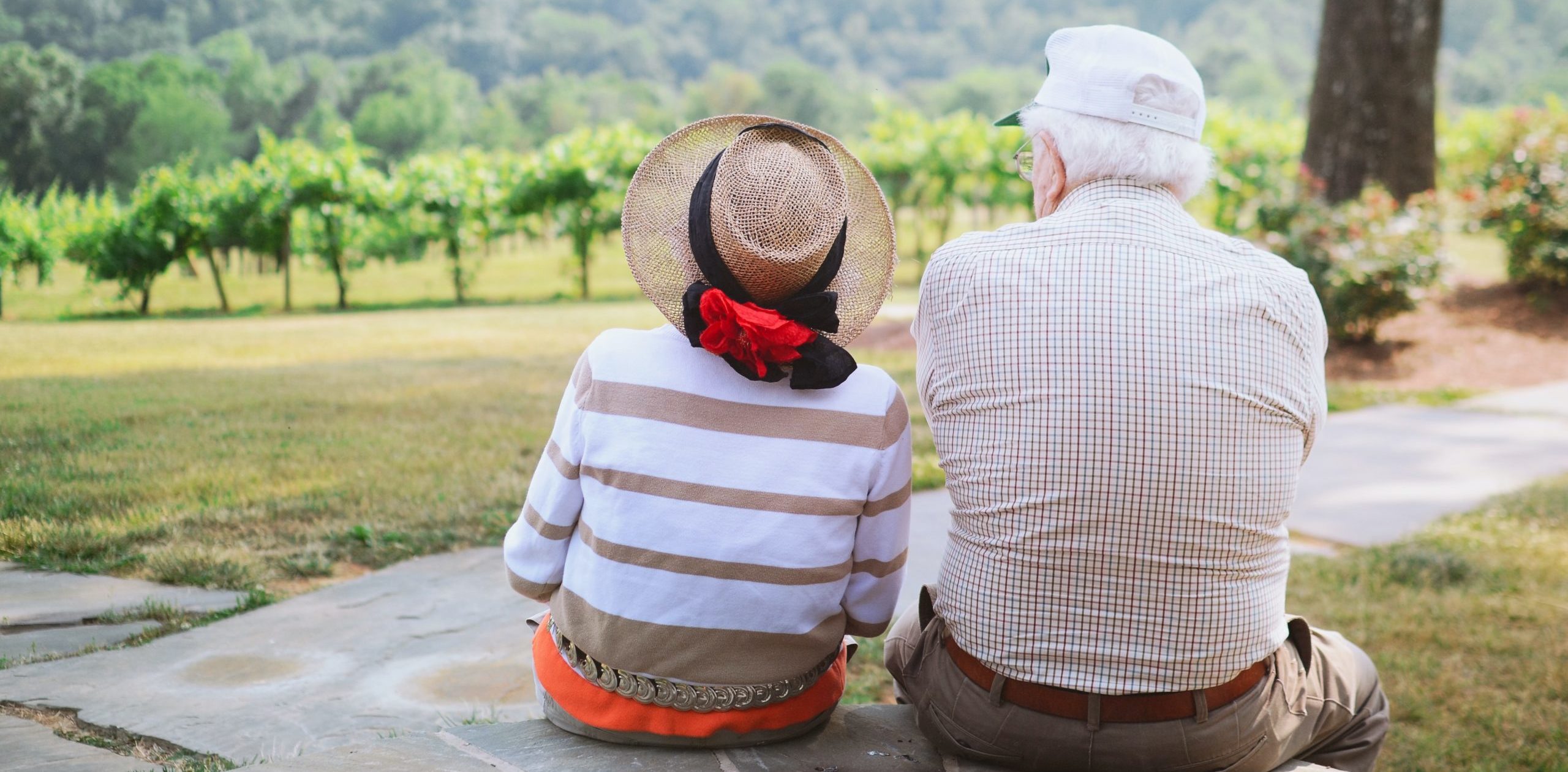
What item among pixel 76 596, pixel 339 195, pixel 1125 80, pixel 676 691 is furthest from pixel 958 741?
pixel 339 195

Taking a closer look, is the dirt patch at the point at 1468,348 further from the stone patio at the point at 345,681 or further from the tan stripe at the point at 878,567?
the tan stripe at the point at 878,567

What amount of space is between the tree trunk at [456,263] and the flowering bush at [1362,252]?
5685mm

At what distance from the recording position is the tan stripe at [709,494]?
1850 millimetres

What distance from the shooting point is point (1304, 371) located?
192cm

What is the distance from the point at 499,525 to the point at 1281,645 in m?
2.74

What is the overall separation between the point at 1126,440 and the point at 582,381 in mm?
861

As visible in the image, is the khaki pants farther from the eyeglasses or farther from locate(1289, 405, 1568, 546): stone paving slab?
locate(1289, 405, 1568, 546): stone paving slab

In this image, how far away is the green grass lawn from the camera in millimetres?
2758

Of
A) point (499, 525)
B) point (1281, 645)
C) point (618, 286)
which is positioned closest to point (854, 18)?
point (618, 286)

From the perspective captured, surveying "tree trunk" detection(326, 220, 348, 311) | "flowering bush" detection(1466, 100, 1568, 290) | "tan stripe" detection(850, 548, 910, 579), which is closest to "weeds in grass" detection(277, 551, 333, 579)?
"tree trunk" detection(326, 220, 348, 311)

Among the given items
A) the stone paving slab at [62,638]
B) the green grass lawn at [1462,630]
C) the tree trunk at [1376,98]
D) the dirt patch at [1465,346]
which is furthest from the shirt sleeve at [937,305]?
the tree trunk at [1376,98]

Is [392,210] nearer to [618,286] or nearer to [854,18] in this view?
[618,286]

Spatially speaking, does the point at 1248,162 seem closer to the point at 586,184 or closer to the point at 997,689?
the point at 586,184

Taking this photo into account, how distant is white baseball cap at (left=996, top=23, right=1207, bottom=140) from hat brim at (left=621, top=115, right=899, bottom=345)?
0.38 metres
